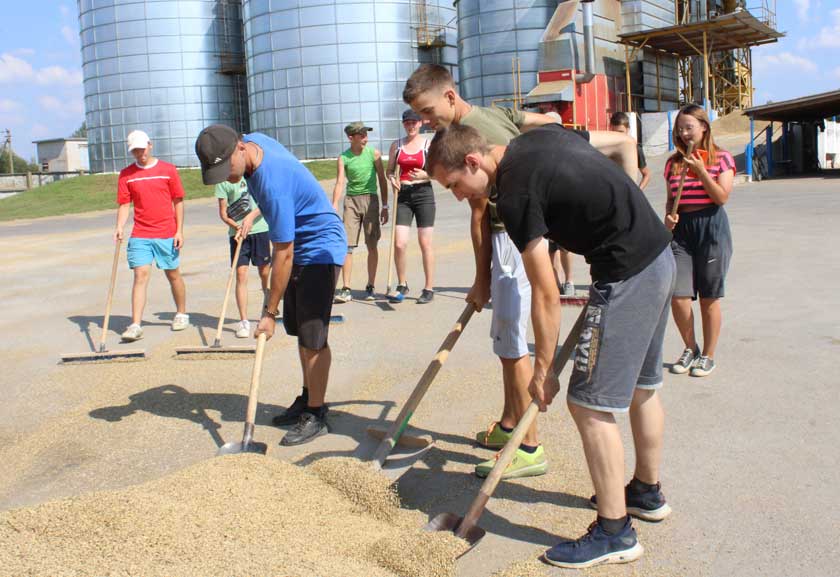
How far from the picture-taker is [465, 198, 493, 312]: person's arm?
401 cm

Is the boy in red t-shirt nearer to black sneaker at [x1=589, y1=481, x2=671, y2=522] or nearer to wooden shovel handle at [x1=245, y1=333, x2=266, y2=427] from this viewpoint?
wooden shovel handle at [x1=245, y1=333, x2=266, y2=427]

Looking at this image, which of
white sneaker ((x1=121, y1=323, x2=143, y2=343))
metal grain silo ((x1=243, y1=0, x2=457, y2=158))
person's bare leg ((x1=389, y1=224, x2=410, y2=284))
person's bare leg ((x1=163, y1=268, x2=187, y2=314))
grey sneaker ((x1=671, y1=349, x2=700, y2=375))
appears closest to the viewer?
grey sneaker ((x1=671, y1=349, x2=700, y2=375))

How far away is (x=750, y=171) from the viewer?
24.0 metres

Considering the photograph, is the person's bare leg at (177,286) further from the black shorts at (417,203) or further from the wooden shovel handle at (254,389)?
the wooden shovel handle at (254,389)

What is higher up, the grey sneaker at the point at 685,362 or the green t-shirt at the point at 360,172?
the green t-shirt at the point at 360,172

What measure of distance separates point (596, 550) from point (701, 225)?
2.89 metres

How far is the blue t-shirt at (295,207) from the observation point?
421 cm

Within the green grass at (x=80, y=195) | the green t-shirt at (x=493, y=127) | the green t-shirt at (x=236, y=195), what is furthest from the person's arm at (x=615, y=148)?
the green grass at (x=80, y=195)

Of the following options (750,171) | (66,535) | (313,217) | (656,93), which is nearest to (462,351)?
(313,217)

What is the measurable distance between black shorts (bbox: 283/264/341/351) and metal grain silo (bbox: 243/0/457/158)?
3486 centimetres

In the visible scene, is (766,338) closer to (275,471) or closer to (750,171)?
(275,471)

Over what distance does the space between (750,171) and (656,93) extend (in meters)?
14.2

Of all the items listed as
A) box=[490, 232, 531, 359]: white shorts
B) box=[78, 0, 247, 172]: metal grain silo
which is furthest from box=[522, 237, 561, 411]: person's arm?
box=[78, 0, 247, 172]: metal grain silo

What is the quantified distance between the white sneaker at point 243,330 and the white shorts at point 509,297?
381cm
